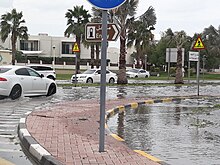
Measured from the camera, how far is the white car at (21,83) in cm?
1659

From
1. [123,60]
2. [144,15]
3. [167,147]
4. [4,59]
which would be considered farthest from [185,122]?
[4,59]

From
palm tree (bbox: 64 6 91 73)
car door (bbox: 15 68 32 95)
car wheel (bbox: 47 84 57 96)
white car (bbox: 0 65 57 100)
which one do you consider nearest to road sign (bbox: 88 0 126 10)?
white car (bbox: 0 65 57 100)

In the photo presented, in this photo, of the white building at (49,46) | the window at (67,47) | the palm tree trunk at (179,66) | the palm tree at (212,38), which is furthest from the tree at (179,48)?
the window at (67,47)

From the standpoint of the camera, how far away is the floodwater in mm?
7777

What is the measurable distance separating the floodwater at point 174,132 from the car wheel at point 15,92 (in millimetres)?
5212

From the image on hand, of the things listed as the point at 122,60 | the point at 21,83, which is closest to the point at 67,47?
the point at 122,60

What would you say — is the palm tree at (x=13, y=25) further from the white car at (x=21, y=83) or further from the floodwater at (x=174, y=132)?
the floodwater at (x=174, y=132)

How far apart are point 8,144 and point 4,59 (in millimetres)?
32444

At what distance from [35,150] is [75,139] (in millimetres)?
1400

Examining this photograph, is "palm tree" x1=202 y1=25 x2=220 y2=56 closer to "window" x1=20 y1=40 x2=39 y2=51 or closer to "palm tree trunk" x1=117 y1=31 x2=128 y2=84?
"window" x1=20 y1=40 x2=39 y2=51

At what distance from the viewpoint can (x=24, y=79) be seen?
17.8m

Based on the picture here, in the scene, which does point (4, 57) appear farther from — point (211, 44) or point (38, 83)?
point (211, 44)

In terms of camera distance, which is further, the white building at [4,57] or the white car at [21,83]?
the white building at [4,57]

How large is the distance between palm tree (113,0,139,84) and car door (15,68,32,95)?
1418 centimetres
